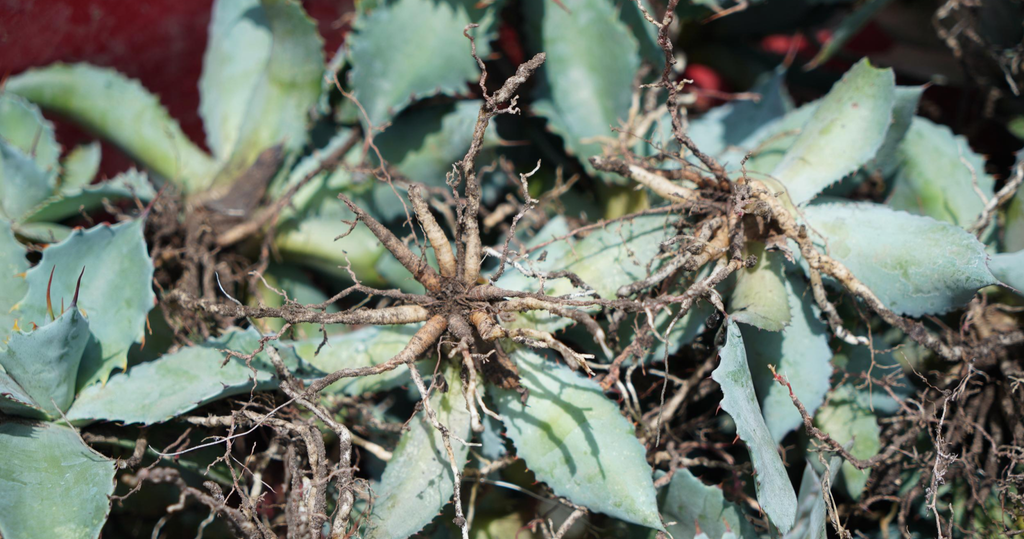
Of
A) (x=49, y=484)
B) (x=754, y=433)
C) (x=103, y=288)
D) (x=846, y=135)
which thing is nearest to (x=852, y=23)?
(x=846, y=135)

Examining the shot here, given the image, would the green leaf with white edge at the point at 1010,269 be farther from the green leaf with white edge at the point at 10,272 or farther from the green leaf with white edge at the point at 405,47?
the green leaf with white edge at the point at 10,272

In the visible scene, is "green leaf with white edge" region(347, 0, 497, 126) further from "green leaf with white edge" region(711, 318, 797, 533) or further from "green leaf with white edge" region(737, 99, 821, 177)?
"green leaf with white edge" region(711, 318, 797, 533)

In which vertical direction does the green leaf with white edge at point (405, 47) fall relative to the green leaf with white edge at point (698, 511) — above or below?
above

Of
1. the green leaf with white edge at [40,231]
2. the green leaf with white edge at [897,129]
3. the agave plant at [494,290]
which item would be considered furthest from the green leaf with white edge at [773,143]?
the green leaf with white edge at [40,231]

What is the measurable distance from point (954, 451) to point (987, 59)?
2.18 ft

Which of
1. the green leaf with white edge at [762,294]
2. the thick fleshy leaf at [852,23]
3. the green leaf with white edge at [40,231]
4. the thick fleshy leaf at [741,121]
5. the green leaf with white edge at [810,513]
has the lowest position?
the green leaf with white edge at [810,513]

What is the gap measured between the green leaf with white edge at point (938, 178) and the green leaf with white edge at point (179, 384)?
915mm

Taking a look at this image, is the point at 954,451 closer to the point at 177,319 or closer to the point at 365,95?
the point at 365,95

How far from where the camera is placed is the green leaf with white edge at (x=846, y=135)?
0.87m

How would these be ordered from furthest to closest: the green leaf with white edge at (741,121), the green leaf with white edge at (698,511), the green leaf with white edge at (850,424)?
→ the green leaf with white edge at (741,121), the green leaf with white edge at (850,424), the green leaf with white edge at (698,511)

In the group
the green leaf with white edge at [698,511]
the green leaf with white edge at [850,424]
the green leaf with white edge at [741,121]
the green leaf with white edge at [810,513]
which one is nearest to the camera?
the green leaf with white edge at [810,513]

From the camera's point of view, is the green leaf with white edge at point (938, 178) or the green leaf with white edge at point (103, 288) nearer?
the green leaf with white edge at point (103, 288)

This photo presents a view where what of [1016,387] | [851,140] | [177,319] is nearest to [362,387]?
[177,319]

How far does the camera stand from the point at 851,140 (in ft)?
2.89
